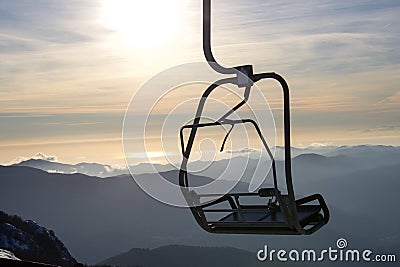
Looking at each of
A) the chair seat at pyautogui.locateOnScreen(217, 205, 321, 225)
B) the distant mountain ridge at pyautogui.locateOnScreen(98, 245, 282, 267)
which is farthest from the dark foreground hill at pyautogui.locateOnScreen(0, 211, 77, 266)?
the distant mountain ridge at pyautogui.locateOnScreen(98, 245, 282, 267)

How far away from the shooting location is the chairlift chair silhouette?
1759 millimetres

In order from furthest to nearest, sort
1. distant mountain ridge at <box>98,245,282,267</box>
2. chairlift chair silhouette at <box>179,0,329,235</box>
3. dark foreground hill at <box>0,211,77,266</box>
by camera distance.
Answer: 1. distant mountain ridge at <box>98,245,282,267</box>
2. dark foreground hill at <box>0,211,77,266</box>
3. chairlift chair silhouette at <box>179,0,329,235</box>

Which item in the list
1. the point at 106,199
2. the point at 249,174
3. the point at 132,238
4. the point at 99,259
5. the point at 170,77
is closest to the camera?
the point at 249,174

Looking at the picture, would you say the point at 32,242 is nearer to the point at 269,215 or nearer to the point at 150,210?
the point at 269,215

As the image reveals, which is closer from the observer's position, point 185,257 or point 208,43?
point 208,43

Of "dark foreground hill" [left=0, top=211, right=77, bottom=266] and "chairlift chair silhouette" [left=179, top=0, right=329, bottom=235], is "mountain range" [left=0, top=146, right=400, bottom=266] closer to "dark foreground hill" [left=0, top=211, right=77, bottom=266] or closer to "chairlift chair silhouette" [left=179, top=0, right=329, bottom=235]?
"dark foreground hill" [left=0, top=211, right=77, bottom=266]

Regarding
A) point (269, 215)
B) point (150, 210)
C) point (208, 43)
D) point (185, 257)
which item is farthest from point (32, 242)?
point (150, 210)

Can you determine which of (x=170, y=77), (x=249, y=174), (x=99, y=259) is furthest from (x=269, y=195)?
(x=99, y=259)

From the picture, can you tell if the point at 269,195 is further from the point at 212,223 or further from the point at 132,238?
the point at 132,238

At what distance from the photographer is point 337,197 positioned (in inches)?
825

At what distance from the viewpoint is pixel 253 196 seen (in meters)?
1.82

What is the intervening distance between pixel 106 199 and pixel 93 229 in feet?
4.02

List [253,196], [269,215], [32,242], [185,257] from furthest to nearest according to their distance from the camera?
[185,257]
[32,242]
[269,215]
[253,196]

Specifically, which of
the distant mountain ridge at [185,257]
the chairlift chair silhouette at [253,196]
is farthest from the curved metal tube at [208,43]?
the distant mountain ridge at [185,257]
